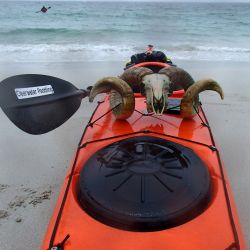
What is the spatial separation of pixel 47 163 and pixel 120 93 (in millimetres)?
2026

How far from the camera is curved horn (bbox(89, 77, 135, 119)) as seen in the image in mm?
3889

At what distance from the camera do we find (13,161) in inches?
205

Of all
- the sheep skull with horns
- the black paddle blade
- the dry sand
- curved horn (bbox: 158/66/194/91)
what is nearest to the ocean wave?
the dry sand

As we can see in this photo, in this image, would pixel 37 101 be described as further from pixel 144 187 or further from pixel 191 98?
pixel 191 98

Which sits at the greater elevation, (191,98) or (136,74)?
(136,74)

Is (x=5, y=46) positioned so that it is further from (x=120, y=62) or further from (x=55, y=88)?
(x=55, y=88)

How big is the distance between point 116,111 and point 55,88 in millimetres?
837

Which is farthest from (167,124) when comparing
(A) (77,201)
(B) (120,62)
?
(B) (120,62)

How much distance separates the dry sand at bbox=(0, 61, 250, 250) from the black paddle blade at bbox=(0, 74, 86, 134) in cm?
125

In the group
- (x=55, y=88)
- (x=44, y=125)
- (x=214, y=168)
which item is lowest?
(x=214, y=168)

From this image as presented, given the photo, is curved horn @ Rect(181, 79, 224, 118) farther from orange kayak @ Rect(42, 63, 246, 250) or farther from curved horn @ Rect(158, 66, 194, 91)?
orange kayak @ Rect(42, 63, 246, 250)

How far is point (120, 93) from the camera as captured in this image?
393 cm

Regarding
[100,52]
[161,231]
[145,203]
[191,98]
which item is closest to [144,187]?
[145,203]

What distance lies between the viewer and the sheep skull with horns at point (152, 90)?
11.7ft
